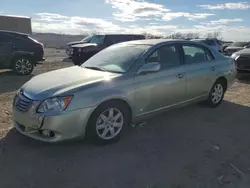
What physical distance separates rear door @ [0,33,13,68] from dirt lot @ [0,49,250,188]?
17.8 ft

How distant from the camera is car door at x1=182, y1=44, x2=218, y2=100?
507cm

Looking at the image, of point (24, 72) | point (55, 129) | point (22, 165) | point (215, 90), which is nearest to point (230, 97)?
point (215, 90)

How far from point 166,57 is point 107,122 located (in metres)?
1.70

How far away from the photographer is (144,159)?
11.7 feet

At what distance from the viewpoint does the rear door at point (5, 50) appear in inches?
381

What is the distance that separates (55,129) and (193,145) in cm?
204

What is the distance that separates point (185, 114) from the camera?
18.0 feet

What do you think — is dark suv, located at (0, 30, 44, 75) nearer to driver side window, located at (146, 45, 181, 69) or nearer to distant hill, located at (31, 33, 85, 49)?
driver side window, located at (146, 45, 181, 69)

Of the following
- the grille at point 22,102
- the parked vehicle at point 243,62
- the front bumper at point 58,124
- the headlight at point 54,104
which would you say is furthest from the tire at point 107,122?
the parked vehicle at point 243,62

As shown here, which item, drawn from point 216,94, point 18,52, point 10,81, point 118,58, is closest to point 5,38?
point 18,52

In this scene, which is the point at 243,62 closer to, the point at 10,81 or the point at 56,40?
the point at 10,81

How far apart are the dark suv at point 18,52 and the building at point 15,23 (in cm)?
3229

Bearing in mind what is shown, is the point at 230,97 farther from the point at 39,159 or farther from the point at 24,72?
the point at 24,72

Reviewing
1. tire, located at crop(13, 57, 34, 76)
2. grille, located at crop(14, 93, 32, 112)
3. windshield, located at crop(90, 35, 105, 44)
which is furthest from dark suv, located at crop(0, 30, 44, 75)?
grille, located at crop(14, 93, 32, 112)
